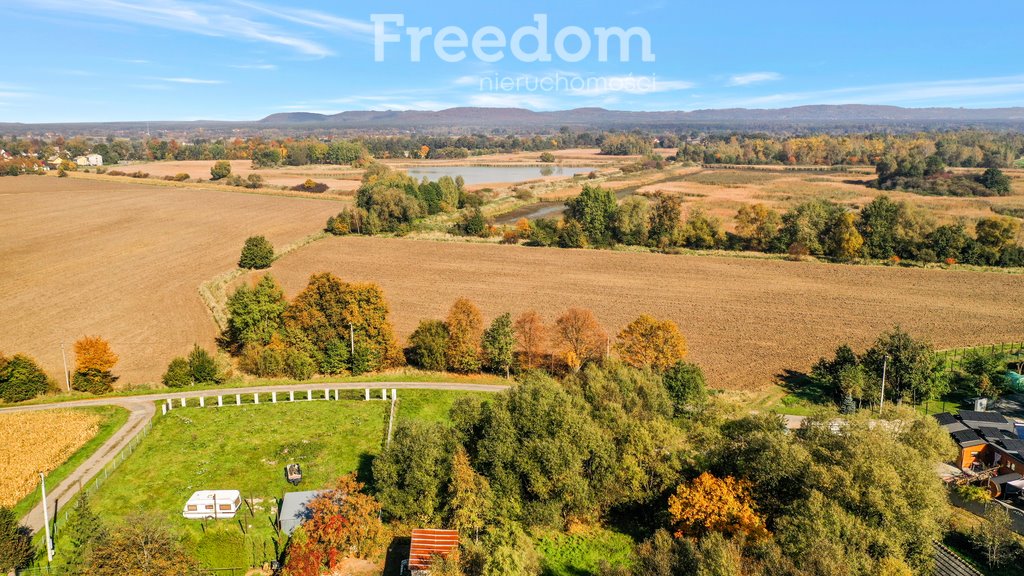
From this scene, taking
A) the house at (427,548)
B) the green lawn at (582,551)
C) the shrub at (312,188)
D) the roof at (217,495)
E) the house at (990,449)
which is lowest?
the green lawn at (582,551)

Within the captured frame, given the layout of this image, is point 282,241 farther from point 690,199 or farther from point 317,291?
point 690,199

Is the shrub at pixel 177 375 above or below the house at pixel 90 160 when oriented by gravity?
below

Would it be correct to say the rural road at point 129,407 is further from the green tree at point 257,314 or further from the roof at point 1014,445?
the roof at point 1014,445

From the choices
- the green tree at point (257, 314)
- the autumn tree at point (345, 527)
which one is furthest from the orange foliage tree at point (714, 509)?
the green tree at point (257, 314)

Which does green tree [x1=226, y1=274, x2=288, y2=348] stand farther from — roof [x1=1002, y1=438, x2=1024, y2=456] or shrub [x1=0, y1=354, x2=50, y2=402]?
roof [x1=1002, y1=438, x2=1024, y2=456]

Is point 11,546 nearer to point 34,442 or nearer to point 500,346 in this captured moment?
point 34,442

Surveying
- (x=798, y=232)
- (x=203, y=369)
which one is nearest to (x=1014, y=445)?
(x=203, y=369)

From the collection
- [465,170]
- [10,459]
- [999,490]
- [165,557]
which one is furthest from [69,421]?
[465,170]

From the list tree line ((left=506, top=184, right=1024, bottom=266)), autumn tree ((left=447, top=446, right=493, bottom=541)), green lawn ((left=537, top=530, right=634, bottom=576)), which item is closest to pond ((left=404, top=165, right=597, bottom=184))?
tree line ((left=506, top=184, right=1024, bottom=266))
